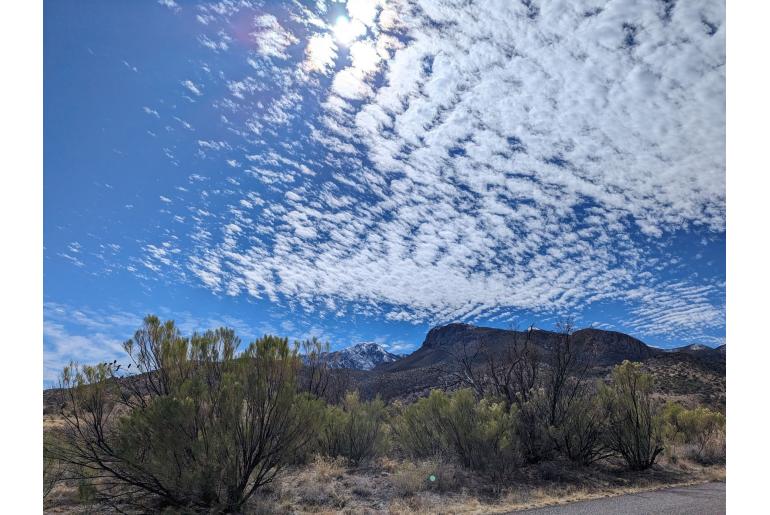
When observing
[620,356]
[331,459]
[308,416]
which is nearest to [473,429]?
[331,459]

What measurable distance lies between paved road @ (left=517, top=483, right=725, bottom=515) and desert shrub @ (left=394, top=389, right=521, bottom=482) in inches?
113

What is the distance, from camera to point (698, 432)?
1783cm

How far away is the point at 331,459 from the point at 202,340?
6.44m

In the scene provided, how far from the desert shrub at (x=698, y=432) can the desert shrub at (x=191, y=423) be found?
14.3 meters

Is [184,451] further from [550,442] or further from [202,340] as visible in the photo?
[550,442]

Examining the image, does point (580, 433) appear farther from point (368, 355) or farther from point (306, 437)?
point (368, 355)

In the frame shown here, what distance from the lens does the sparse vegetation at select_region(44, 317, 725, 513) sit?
25.1 ft

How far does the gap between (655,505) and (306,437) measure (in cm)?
688

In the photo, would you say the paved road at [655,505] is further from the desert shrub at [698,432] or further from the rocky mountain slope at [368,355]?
the rocky mountain slope at [368,355]

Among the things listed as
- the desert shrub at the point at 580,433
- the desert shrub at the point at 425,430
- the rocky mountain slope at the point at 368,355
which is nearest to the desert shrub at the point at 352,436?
the desert shrub at the point at 425,430

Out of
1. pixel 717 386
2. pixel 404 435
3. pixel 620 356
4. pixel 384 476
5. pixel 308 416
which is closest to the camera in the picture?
pixel 308 416

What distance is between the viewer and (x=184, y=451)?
7.56 m

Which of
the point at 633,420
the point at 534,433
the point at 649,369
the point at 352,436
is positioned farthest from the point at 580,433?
the point at 649,369

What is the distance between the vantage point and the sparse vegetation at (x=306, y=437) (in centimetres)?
764
